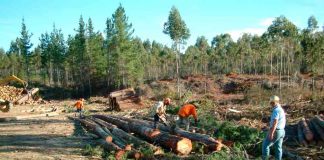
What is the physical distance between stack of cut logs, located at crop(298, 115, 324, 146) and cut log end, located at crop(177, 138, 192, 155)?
368 centimetres

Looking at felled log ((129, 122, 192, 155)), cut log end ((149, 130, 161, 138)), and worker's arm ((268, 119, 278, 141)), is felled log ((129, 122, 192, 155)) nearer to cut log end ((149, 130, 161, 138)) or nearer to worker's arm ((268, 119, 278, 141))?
cut log end ((149, 130, 161, 138))

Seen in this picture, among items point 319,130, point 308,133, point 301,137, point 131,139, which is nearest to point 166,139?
point 131,139

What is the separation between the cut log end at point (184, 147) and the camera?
12.6 meters

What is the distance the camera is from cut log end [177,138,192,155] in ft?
41.3

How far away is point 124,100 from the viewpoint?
31.3 m

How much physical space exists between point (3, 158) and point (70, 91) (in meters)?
54.5

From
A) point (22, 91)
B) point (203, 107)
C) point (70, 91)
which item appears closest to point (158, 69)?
point (70, 91)

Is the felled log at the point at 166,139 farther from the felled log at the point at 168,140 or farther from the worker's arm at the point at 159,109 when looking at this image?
the worker's arm at the point at 159,109

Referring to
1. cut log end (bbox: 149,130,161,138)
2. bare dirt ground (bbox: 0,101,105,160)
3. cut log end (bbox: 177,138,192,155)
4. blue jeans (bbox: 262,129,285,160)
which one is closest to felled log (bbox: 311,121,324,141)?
blue jeans (bbox: 262,129,285,160)

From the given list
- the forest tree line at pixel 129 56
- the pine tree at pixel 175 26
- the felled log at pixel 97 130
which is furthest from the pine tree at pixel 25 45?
the felled log at pixel 97 130

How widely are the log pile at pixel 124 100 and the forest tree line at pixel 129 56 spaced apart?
2393cm

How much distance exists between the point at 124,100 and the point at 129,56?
2678 cm

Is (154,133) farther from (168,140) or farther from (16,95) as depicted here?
(16,95)

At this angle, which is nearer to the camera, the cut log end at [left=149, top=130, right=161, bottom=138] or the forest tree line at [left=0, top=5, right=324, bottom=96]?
the cut log end at [left=149, top=130, right=161, bottom=138]
